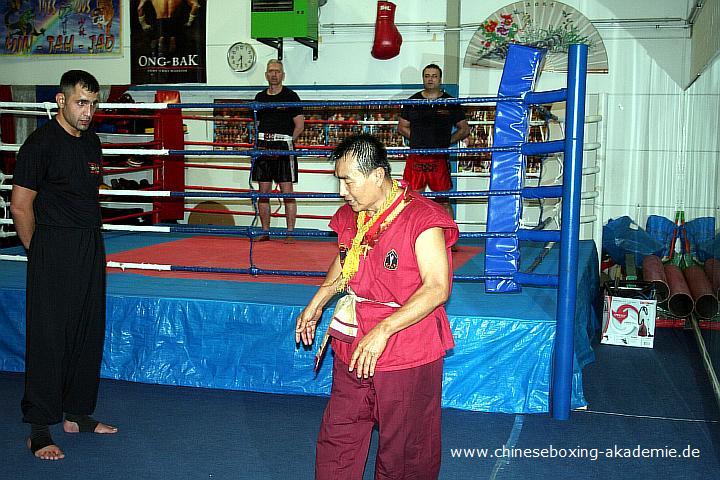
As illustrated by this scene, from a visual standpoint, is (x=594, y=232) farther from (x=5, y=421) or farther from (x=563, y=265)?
(x=5, y=421)

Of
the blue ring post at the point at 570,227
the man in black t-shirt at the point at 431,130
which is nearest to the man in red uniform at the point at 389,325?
the blue ring post at the point at 570,227

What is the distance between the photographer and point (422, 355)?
207cm

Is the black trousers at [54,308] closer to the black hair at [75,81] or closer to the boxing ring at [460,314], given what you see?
the black hair at [75,81]

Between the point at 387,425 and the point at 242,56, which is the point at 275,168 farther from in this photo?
the point at 387,425

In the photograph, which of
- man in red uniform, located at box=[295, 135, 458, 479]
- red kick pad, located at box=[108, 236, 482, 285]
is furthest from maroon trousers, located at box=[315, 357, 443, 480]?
red kick pad, located at box=[108, 236, 482, 285]

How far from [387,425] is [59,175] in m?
1.66

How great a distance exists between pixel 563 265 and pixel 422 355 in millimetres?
1413

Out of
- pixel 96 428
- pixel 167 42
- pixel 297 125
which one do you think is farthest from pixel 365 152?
pixel 167 42

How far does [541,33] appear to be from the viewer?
25.1 ft

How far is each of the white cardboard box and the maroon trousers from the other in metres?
3.04

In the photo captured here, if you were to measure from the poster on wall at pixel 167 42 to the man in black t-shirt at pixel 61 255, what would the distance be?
5.92 m

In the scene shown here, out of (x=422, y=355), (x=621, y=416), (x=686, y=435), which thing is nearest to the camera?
(x=422, y=355)

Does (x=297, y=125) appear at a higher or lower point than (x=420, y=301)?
higher

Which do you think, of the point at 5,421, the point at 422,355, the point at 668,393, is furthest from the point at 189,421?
the point at 668,393
